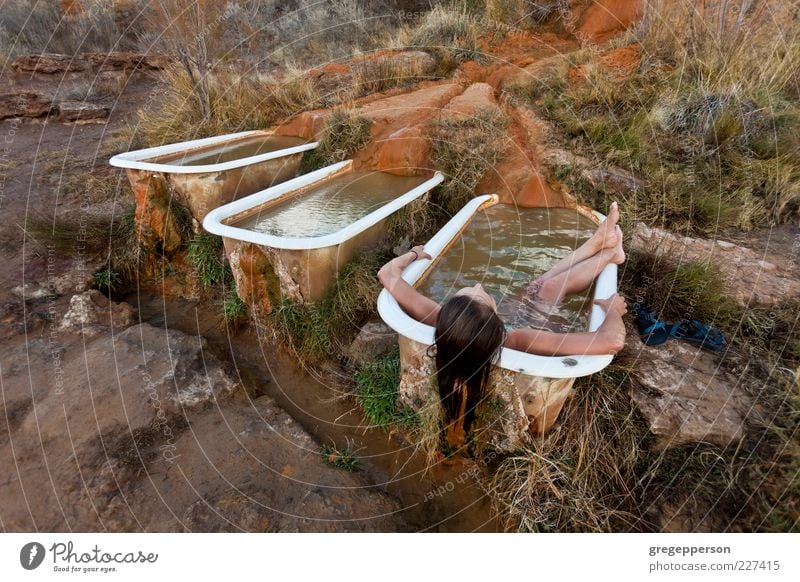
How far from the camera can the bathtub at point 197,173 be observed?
3316 millimetres

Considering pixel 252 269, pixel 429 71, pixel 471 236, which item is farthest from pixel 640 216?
pixel 429 71

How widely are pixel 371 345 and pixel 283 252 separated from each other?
0.85 metres

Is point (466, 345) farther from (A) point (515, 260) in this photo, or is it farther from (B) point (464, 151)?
(B) point (464, 151)

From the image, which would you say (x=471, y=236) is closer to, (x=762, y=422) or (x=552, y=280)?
(x=552, y=280)

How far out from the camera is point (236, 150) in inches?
163

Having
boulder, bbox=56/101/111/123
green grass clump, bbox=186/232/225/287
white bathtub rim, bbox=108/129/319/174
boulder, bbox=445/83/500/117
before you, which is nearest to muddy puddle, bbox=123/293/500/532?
green grass clump, bbox=186/232/225/287

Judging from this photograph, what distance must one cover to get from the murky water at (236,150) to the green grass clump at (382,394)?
2.50 metres

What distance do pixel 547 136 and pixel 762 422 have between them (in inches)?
125

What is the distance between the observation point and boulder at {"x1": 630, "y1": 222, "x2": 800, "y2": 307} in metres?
2.60

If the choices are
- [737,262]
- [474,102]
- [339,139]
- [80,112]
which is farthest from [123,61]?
[737,262]

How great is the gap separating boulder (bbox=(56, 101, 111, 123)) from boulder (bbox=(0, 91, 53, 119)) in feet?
0.75

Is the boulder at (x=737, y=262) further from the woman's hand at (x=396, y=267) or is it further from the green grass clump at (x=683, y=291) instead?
the woman's hand at (x=396, y=267)

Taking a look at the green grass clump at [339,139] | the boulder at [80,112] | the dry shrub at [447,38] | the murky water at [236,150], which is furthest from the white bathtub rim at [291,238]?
the boulder at [80,112]

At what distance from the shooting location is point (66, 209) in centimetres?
416
